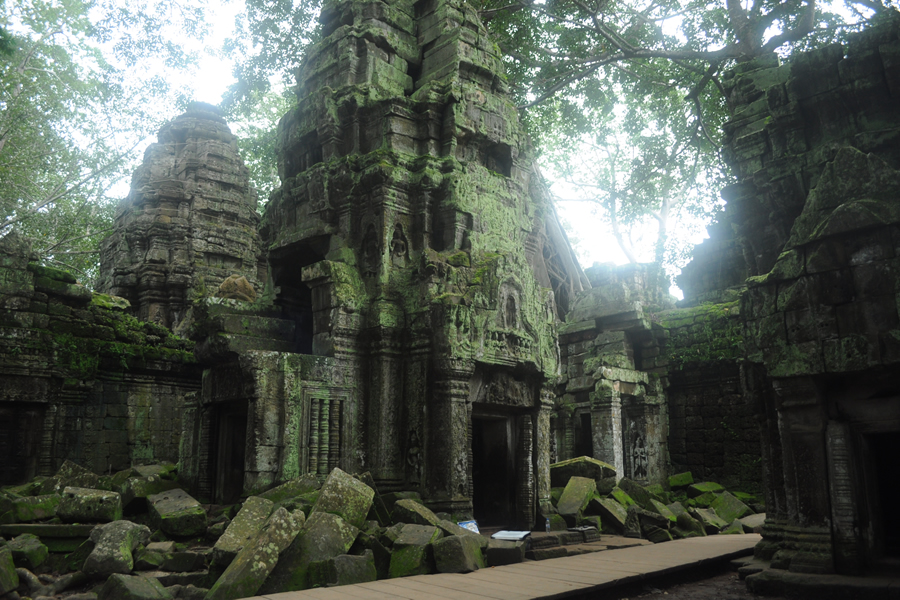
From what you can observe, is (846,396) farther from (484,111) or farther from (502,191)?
(484,111)

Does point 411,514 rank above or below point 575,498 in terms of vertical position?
above

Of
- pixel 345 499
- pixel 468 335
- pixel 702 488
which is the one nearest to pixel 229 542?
pixel 345 499

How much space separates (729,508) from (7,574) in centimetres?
1011

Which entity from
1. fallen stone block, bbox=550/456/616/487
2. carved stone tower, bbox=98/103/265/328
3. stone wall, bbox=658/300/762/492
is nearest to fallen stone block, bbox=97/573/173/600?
fallen stone block, bbox=550/456/616/487

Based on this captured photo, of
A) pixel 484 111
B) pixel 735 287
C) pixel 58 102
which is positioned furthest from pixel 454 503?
pixel 58 102

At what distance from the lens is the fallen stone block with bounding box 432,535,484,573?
6.25 meters

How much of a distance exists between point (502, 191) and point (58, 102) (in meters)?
18.4

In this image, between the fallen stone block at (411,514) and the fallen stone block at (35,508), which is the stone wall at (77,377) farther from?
the fallen stone block at (411,514)

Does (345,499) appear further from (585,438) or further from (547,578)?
(585,438)

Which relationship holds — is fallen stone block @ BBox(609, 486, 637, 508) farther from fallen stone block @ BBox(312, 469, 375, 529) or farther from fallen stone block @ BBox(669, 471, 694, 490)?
fallen stone block @ BBox(312, 469, 375, 529)

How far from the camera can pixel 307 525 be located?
6102mm

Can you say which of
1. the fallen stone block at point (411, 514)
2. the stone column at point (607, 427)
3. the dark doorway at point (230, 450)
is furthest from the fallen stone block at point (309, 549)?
the stone column at point (607, 427)

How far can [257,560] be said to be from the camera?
5508 millimetres

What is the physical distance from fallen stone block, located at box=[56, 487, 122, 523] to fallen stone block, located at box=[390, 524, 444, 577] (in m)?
3.31
